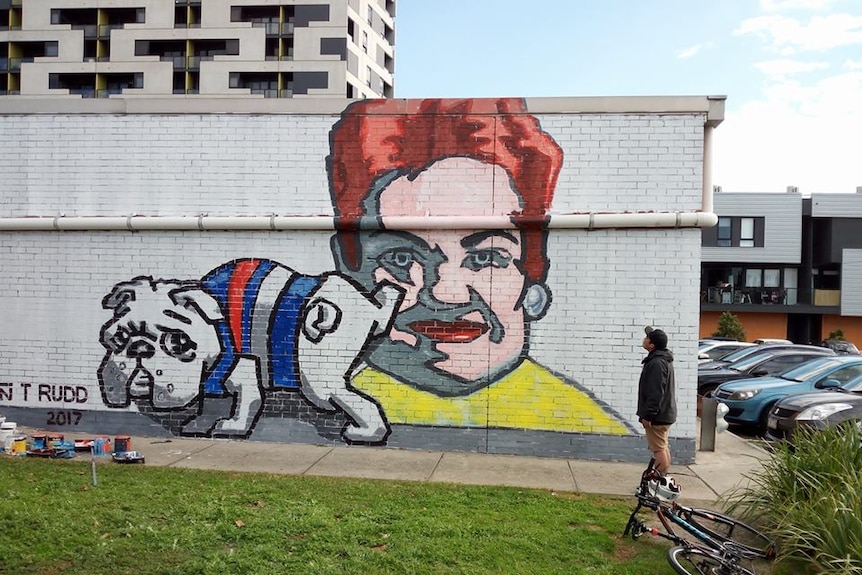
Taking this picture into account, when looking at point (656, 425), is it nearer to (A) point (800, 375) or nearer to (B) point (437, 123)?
(B) point (437, 123)

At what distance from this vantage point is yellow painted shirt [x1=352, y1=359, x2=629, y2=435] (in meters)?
8.55

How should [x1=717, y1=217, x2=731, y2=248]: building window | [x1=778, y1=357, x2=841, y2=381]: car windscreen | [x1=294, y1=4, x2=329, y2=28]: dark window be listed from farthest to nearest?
[x1=294, y1=4, x2=329, y2=28]: dark window → [x1=717, y1=217, x2=731, y2=248]: building window → [x1=778, y1=357, x2=841, y2=381]: car windscreen

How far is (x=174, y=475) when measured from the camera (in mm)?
7277

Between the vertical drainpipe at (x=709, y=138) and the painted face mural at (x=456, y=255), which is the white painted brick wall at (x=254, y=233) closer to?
the vertical drainpipe at (x=709, y=138)

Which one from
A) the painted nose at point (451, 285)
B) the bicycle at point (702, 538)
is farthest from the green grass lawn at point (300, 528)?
the painted nose at point (451, 285)

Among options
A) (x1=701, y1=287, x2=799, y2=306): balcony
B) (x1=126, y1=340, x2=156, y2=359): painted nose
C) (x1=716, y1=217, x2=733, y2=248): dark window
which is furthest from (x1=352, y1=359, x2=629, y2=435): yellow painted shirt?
(x1=716, y1=217, x2=733, y2=248): dark window

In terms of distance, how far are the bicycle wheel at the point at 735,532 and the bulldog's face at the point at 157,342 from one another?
20.7 feet

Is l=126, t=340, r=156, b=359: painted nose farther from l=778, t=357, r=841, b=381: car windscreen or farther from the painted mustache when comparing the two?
l=778, t=357, r=841, b=381: car windscreen

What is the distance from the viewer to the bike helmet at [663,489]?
547 cm

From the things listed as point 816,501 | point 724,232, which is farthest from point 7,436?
point 724,232

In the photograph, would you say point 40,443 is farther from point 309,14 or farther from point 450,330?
point 309,14

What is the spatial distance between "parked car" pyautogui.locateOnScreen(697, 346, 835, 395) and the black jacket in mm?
7858

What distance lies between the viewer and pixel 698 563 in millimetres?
4898

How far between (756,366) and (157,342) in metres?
12.1
